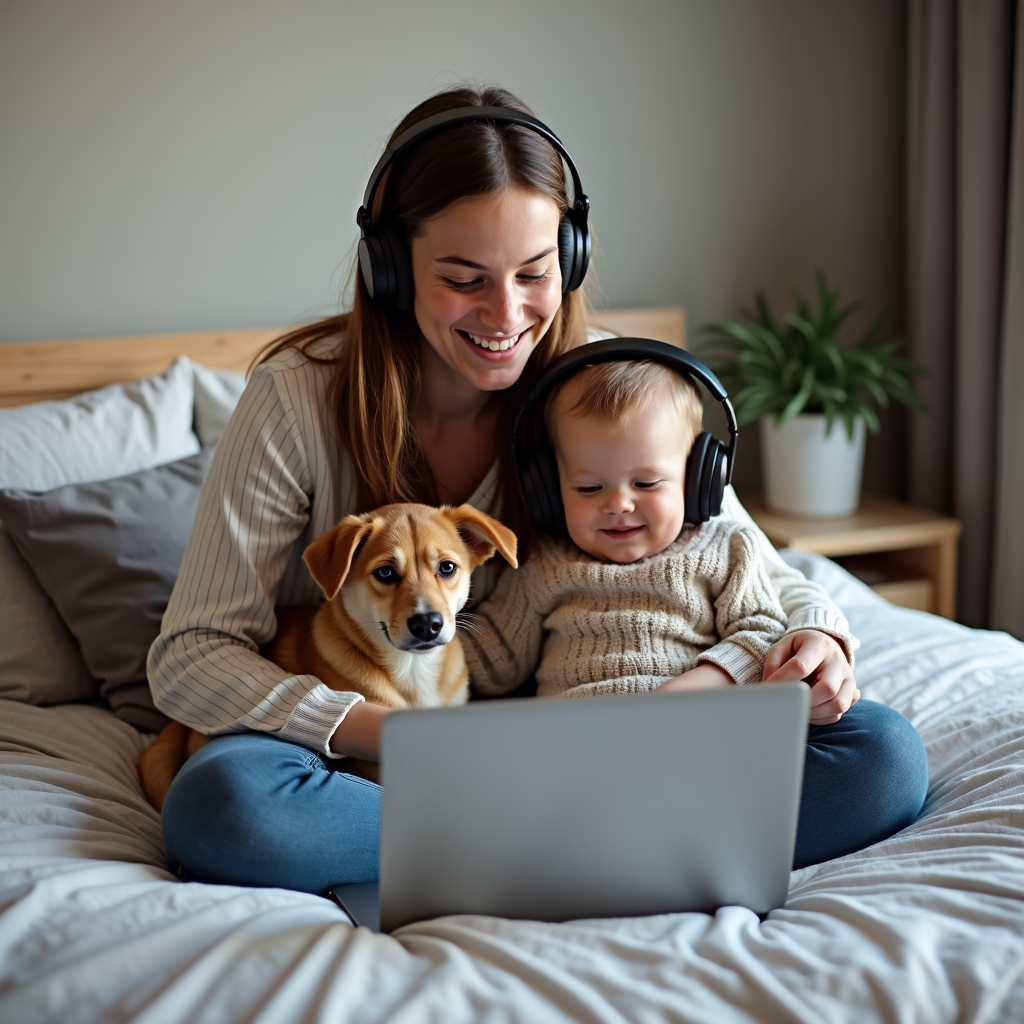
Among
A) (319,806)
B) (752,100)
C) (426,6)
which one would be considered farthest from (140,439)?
(752,100)

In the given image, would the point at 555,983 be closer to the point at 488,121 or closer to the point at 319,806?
the point at 319,806

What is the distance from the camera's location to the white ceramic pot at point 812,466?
273 cm

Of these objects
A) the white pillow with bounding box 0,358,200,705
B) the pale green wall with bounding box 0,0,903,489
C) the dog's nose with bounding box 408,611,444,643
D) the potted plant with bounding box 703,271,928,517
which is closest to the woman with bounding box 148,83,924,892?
the dog's nose with bounding box 408,611,444,643

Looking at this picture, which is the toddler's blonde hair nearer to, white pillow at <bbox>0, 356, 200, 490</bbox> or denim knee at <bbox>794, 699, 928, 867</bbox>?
denim knee at <bbox>794, 699, 928, 867</bbox>

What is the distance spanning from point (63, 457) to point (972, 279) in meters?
2.24

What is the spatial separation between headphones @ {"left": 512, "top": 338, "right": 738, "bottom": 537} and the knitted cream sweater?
0.05 metres

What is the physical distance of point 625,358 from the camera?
1.44 meters

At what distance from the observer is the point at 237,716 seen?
1314 millimetres

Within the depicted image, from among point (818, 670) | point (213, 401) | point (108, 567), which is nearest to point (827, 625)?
point (818, 670)

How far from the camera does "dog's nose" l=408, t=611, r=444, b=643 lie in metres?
1.24

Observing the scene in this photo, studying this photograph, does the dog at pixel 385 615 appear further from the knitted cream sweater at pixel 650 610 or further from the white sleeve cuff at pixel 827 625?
the white sleeve cuff at pixel 827 625

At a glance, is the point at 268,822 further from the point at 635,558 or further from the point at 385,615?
the point at 635,558

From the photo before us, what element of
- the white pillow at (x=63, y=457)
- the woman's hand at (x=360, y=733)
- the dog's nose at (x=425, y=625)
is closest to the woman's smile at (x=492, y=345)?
the dog's nose at (x=425, y=625)

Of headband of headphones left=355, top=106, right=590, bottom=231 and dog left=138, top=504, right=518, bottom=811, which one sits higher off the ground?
headband of headphones left=355, top=106, right=590, bottom=231
